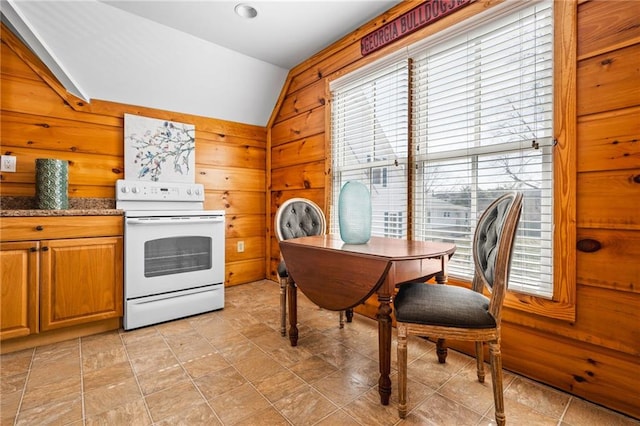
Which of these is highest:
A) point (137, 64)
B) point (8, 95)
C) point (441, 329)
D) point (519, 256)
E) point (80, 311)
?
point (137, 64)

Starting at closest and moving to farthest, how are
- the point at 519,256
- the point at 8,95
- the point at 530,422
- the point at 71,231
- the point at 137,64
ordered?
the point at 530,422 → the point at 519,256 → the point at 71,231 → the point at 8,95 → the point at 137,64

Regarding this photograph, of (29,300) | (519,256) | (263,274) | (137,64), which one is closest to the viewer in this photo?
(519,256)

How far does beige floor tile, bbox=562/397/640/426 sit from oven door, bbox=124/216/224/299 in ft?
8.07

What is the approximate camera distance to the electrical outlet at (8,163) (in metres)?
2.26

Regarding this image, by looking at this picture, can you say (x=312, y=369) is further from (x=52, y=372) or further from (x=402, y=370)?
(x=52, y=372)

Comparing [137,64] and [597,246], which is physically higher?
[137,64]

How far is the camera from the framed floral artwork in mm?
2768

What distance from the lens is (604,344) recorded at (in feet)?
4.50

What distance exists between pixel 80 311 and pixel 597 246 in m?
3.12

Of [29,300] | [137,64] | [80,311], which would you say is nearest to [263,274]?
[80,311]

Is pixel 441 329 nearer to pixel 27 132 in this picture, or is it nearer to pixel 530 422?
pixel 530 422

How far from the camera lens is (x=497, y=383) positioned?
4.07 feet

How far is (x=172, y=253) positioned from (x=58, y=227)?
751mm

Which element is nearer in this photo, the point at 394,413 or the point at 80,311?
the point at 394,413
